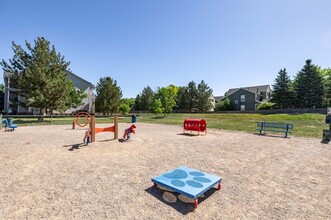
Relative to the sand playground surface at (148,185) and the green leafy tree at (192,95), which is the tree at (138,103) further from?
the sand playground surface at (148,185)

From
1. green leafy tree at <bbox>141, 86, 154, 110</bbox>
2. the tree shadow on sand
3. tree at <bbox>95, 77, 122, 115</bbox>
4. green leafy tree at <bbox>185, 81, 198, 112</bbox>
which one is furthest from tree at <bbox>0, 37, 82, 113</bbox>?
green leafy tree at <bbox>141, 86, 154, 110</bbox>

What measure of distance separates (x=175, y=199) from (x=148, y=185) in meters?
0.87

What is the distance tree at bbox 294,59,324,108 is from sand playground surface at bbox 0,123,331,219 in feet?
138

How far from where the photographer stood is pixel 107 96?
4044cm

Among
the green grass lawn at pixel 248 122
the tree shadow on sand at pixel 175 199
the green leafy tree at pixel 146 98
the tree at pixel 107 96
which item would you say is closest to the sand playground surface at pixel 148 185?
the tree shadow on sand at pixel 175 199

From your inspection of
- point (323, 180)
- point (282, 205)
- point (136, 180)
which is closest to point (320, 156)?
point (323, 180)

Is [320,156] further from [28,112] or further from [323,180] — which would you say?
[28,112]

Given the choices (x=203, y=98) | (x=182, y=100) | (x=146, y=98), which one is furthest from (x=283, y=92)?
(x=146, y=98)

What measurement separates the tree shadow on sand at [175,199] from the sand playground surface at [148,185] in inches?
0.8

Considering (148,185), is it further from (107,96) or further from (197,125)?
(107,96)

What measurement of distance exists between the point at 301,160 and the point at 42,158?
9448 millimetres

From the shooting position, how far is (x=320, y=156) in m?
7.30

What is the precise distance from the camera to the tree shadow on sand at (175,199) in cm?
357

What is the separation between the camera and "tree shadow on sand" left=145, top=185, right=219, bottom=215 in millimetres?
3574
